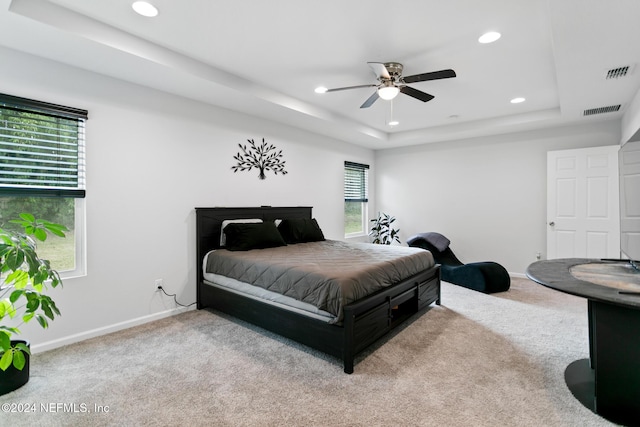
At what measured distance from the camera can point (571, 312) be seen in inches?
136

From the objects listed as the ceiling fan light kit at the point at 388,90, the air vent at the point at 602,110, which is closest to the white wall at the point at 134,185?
the ceiling fan light kit at the point at 388,90

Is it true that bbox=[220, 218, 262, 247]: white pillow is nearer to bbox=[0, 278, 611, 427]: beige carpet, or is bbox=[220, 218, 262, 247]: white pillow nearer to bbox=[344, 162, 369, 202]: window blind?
bbox=[0, 278, 611, 427]: beige carpet

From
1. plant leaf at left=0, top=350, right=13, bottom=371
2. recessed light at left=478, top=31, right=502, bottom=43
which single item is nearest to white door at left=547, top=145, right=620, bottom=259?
recessed light at left=478, top=31, right=502, bottom=43

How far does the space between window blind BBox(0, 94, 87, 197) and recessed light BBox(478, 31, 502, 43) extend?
11.7 feet

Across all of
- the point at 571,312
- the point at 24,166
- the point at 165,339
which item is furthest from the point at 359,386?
the point at 24,166

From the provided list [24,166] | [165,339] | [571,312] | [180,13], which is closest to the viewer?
[180,13]

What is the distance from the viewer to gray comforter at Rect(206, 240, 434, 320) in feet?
7.73

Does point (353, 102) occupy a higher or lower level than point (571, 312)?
higher

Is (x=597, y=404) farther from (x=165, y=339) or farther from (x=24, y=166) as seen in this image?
(x=24, y=166)

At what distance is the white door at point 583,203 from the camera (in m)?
4.34

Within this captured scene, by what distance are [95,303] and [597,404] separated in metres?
3.85

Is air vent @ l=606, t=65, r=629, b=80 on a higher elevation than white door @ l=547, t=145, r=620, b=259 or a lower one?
higher

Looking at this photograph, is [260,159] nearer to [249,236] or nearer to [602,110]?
[249,236]

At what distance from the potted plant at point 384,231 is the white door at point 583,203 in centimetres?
259
